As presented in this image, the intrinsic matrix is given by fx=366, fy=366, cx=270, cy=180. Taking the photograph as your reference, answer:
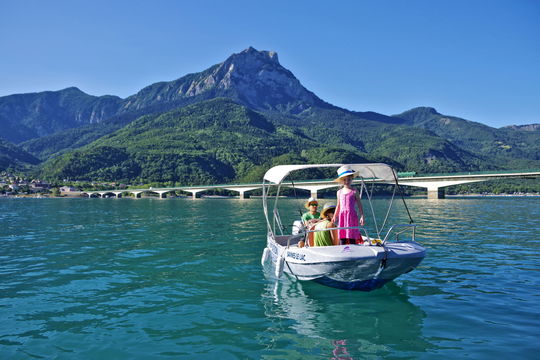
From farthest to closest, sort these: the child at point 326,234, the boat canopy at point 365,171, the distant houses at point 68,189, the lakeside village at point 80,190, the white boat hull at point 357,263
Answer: the distant houses at point 68,189 → the lakeside village at point 80,190 → the boat canopy at point 365,171 → the child at point 326,234 → the white boat hull at point 357,263

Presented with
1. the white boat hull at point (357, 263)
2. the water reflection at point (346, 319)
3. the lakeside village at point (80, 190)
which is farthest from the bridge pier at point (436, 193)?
the white boat hull at point (357, 263)

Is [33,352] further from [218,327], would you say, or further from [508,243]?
[508,243]

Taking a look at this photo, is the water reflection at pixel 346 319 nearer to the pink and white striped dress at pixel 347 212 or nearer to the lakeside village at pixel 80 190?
the pink and white striped dress at pixel 347 212

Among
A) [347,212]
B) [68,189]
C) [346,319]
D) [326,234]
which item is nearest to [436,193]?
[326,234]

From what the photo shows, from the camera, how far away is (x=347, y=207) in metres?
10.3

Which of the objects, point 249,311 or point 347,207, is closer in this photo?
point 249,311

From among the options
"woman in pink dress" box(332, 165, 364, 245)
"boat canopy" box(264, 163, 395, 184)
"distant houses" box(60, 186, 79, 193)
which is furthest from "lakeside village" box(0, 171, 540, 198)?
"woman in pink dress" box(332, 165, 364, 245)

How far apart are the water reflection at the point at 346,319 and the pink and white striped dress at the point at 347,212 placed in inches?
69.9

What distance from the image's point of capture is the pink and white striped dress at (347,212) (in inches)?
403

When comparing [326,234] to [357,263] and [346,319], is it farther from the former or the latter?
[346,319]

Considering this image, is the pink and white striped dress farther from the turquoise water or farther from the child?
the turquoise water

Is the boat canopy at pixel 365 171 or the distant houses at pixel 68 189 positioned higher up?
the boat canopy at pixel 365 171

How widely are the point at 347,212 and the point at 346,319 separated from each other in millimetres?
2914

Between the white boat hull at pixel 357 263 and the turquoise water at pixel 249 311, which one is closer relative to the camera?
the turquoise water at pixel 249 311
